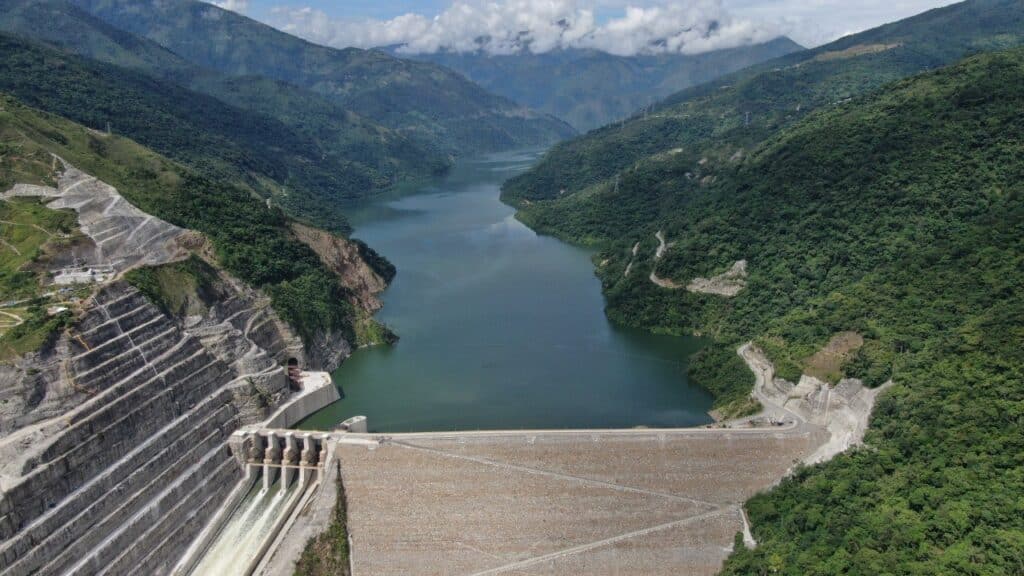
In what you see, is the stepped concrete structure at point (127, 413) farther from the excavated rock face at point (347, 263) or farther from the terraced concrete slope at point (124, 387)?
the excavated rock face at point (347, 263)

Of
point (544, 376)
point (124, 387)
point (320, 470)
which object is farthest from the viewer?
point (544, 376)

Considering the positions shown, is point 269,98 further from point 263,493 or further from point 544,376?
point 263,493

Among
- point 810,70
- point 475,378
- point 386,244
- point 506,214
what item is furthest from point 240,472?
point 810,70

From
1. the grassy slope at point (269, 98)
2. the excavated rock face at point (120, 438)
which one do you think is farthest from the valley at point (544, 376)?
the grassy slope at point (269, 98)

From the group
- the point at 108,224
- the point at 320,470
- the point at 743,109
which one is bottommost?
the point at 320,470

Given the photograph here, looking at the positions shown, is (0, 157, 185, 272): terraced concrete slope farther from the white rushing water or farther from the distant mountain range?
the distant mountain range

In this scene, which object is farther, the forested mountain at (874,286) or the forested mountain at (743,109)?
the forested mountain at (743,109)

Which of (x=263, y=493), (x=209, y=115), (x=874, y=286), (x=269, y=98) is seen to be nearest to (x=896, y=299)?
(x=874, y=286)
